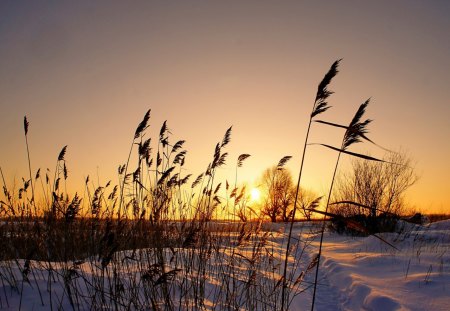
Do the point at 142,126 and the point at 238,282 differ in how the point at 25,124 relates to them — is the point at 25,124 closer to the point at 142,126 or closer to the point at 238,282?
the point at 142,126

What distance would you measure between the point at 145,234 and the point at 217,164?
44.5 inches

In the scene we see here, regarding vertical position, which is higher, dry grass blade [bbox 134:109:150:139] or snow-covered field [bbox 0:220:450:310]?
dry grass blade [bbox 134:109:150:139]

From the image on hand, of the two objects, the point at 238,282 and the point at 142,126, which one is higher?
the point at 142,126

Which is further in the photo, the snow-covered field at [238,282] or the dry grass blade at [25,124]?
the dry grass blade at [25,124]

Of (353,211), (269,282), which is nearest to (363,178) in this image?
(353,211)

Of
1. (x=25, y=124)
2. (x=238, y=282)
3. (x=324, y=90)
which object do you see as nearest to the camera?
(x=324, y=90)

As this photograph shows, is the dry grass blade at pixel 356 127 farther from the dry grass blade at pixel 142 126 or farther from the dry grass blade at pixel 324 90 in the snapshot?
the dry grass blade at pixel 142 126

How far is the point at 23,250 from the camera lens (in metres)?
5.24

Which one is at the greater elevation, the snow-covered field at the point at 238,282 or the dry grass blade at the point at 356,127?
the dry grass blade at the point at 356,127

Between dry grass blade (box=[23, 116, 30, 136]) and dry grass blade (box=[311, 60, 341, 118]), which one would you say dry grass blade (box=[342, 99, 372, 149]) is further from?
dry grass blade (box=[23, 116, 30, 136])

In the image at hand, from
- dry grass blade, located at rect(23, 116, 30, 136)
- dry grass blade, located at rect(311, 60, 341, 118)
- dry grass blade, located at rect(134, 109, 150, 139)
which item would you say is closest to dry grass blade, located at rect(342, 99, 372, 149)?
dry grass blade, located at rect(311, 60, 341, 118)

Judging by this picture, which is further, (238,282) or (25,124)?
(238,282)

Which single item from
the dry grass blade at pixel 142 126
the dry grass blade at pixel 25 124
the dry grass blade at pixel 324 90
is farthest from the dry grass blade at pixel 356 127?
the dry grass blade at pixel 25 124

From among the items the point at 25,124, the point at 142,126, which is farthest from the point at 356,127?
the point at 25,124
